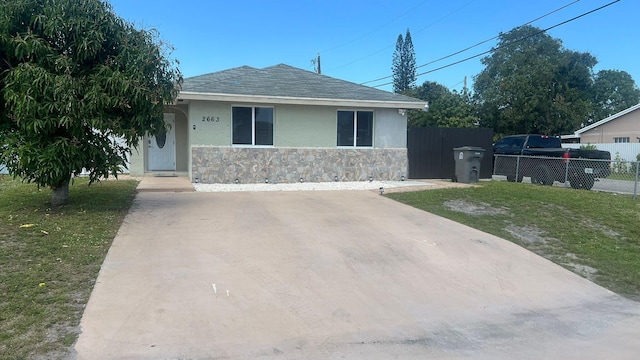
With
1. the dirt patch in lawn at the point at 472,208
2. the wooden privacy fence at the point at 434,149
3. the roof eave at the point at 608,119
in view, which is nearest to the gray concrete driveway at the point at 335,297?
the dirt patch in lawn at the point at 472,208

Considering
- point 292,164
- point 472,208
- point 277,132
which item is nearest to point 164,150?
point 277,132

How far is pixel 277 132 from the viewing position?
15.0 metres

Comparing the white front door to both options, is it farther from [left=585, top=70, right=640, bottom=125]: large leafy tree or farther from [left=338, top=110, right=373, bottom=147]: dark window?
[left=585, top=70, right=640, bottom=125]: large leafy tree

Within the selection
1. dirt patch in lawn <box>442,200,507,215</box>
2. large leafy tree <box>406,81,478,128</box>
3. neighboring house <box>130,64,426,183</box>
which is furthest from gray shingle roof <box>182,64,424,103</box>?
large leafy tree <box>406,81,478,128</box>

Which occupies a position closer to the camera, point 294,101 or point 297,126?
point 294,101

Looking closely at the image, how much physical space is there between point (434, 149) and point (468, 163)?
1542 millimetres

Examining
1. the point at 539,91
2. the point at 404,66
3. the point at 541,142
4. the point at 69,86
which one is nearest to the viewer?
the point at 69,86

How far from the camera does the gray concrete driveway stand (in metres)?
4.37

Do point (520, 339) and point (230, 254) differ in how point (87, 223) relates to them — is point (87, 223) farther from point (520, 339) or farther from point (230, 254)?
point (520, 339)

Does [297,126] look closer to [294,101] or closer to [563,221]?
[294,101]

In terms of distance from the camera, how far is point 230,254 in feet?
22.5

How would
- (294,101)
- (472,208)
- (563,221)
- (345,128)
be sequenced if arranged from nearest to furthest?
(563,221), (472,208), (294,101), (345,128)

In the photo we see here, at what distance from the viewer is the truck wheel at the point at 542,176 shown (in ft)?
52.2

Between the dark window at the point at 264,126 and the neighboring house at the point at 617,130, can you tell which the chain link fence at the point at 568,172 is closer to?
the dark window at the point at 264,126
